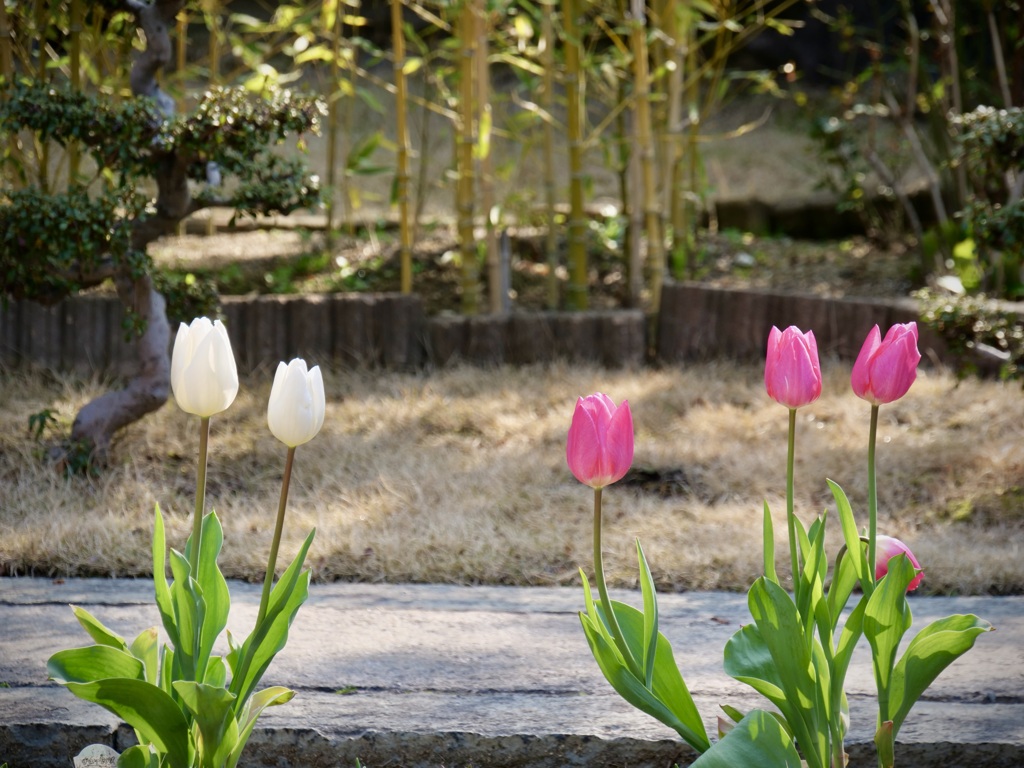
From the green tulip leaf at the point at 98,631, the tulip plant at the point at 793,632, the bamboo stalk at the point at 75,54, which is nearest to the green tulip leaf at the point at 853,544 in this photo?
the tulip plant at the point at 793,632

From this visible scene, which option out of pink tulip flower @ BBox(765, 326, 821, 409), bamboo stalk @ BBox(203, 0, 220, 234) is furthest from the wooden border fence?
pink tulip flower @ BBox(765, 326, 821, 409)

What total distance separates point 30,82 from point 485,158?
1646 millimetres

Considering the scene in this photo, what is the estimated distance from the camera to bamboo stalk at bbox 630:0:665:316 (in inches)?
143

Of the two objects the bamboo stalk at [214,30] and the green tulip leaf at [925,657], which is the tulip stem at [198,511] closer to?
the green tulip leaf at [925,657]

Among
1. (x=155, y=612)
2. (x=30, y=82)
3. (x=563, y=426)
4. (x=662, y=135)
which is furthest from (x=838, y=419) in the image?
(x=30, y=82)

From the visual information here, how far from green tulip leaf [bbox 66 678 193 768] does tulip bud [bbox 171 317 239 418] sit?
275mm

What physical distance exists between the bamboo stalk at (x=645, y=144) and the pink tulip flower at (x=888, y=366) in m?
2.61

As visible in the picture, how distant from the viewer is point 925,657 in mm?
1173

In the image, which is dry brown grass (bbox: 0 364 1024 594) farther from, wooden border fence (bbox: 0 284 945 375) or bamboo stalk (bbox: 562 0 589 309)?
bamboo stalk (bbox: 562 0 589 309)

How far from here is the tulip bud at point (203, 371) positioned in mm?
1086

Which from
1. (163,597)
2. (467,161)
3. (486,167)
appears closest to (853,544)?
(163,597)

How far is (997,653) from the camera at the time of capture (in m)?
1.67

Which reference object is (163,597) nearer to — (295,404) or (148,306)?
(295,404)

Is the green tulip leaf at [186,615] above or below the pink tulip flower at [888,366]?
below
